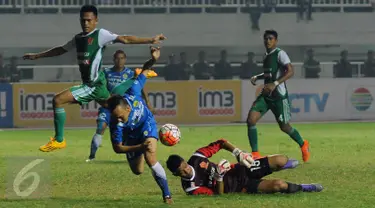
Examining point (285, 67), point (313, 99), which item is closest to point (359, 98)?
point (313, 99)

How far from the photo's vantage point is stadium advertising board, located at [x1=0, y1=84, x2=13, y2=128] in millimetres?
29938

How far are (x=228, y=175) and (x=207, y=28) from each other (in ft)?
87.6

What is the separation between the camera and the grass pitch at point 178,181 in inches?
482

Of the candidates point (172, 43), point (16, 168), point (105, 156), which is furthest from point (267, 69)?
point (172, 43)

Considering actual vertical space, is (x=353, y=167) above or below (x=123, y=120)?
below

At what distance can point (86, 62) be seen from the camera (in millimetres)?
14008

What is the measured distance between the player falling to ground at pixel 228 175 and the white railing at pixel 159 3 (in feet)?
85.8

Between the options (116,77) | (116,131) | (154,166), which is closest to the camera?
(116,131)

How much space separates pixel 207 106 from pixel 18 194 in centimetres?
1864

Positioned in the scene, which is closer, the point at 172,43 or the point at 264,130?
the point at 264,130

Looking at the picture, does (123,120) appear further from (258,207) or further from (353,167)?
(353,167)

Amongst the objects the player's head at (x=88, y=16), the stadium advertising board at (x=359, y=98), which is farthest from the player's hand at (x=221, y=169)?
the stadium advertising board at (x=359, y=98)

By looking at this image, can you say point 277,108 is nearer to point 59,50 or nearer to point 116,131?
point 59,50

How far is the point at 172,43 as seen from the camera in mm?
37906
